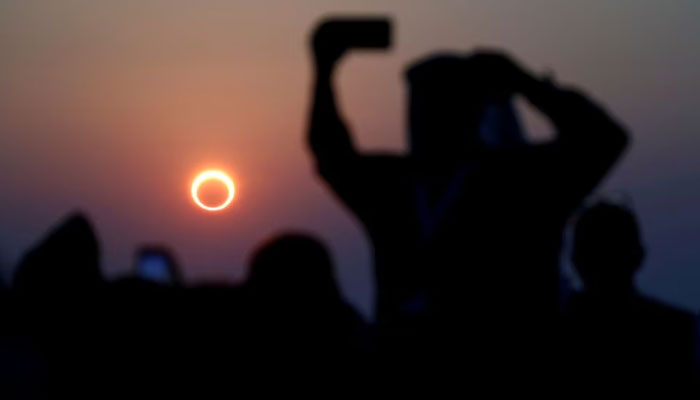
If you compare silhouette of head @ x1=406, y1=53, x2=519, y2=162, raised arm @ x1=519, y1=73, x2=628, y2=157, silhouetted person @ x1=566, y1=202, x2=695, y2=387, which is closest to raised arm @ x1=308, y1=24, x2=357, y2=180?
silhouette of head @ x1=406, y1=53, x2=519, y2=162

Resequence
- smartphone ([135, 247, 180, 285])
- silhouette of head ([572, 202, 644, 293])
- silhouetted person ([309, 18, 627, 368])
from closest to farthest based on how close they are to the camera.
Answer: silhouetted person ([309, 18, 627, 368]), silhouette of head ([572, 202, 644, 293]), smartphone ([135, 247, 180, 285])

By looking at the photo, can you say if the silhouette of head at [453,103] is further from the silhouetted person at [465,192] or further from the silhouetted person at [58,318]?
the silhouetted person at [58,318]

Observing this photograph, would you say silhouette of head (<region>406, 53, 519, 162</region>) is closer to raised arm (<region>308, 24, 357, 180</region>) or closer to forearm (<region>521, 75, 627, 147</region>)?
forearm (<region>521, 75, 627, 147</region>)

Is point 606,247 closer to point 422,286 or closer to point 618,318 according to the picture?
point 618,318

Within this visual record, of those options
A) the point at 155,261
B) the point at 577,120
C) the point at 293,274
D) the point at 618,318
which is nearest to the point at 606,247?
the point at 618,318

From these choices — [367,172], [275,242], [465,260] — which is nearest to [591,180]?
[465,260]
